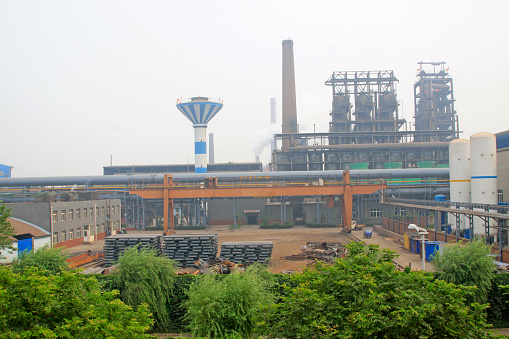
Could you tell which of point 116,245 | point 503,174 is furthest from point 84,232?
point 503,174

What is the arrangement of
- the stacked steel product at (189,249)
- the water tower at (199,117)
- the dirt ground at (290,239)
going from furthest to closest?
1. the water tower at (199,117)
2. the dirt ground at (290,239)
3. the stacked steel product at (189,249)

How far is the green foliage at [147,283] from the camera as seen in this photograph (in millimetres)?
15797

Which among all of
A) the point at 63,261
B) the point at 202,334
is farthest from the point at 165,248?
the point at 202,334

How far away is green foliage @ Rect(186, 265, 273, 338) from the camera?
1216 cm

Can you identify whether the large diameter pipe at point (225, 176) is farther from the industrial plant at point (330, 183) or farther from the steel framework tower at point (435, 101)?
the steel framework tower at point (435, 101)

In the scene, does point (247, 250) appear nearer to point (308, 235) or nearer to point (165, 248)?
point (165, 248)

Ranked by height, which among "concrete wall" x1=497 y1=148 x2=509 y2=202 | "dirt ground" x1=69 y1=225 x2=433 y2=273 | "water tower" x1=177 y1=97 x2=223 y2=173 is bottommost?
"dirt ground" x1=69 y1=225 x2=433 y2=273

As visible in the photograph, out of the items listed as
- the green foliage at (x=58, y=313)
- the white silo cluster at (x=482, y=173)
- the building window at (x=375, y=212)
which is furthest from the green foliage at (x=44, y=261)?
the building window at (x=375, y=212)

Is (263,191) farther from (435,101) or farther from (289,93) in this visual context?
(435,101)

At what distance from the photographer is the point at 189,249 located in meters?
26.9

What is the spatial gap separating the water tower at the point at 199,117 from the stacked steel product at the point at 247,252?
37.6m

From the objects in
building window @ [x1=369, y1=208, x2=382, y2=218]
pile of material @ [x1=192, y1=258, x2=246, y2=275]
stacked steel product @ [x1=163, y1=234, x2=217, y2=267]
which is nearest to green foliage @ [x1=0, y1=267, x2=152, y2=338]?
pile of material @ [x1=192, y1=258, x2=246, y2=275]

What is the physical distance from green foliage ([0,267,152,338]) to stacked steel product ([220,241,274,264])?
15549 mm

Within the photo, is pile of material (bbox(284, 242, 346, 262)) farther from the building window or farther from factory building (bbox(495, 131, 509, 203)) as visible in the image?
the building window
